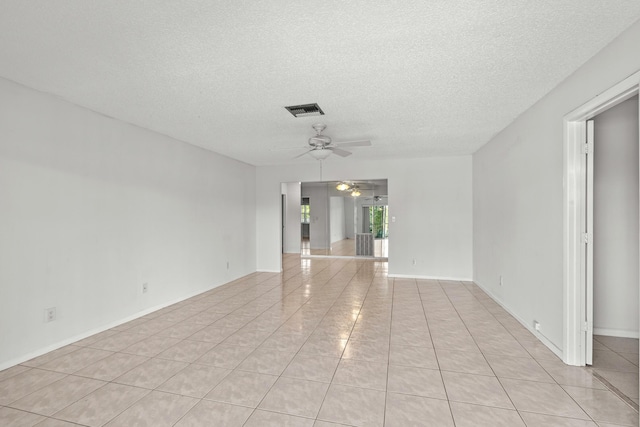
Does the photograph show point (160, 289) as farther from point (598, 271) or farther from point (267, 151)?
point (598, 271)

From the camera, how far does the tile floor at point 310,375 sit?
201cm

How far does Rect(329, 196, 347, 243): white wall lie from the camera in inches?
450

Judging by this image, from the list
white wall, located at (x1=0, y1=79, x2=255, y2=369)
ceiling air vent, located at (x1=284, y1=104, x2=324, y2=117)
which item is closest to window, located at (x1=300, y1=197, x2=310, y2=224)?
white wall, located at (x1=0, y1=79, x2=255, y2=369)

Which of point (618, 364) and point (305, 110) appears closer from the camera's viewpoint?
point (618, 364)

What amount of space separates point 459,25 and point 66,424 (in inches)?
139

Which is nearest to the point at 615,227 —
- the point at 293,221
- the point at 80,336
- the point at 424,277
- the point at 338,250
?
the point at 424,277

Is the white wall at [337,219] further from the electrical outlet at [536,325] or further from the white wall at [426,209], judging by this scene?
the electrical outlet at [536,325]

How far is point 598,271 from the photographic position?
337 centimetres

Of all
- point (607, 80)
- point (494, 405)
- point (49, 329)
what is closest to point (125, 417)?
point (49, 329)

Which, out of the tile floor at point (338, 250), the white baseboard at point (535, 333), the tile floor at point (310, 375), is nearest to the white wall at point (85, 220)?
the tile floor at point (310, 375)

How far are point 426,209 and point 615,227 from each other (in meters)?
3.14

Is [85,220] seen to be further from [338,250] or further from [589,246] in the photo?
[338,250]

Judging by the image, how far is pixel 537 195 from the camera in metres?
3.23

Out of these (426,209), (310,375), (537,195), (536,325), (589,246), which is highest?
(537,195)
